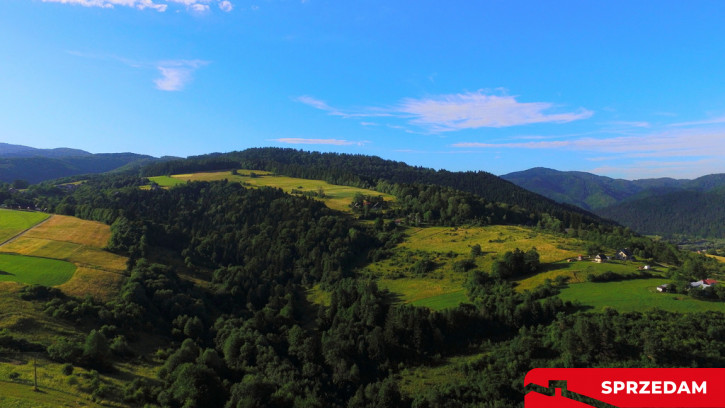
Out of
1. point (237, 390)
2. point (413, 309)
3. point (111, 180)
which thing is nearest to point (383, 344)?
point (413, 309)

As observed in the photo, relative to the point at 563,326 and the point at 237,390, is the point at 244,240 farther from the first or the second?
the point at 563,326

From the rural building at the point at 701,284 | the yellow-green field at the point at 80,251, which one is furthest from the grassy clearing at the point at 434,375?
the yellow-green field at the point at 80,251

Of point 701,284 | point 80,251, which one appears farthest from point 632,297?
point 80,251

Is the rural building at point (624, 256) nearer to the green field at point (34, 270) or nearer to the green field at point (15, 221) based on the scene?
the green field at point (34, 270)

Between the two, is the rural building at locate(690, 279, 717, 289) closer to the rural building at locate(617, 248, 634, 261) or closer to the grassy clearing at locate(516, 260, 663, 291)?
the grassy clearing at locate(516, 260, 663, 291)

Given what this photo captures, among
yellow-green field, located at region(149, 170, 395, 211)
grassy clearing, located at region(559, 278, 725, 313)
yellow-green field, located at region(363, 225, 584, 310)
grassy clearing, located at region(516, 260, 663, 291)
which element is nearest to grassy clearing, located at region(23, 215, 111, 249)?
yellow-green field, located at region(149, 170, 395, 211)
